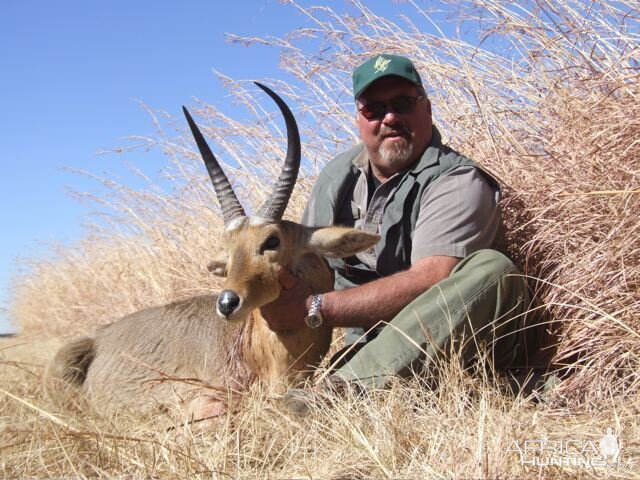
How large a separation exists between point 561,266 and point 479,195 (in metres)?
0.59

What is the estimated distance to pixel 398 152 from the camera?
444 cm

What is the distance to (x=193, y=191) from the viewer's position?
303 inches

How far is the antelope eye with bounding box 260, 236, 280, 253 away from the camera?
4.01m

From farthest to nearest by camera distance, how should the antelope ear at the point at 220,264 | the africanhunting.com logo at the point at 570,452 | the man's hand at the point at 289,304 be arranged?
the antelope ear at the point at 220,264 < the man's hand at the point at 289,304 < the africanhunting.com logo at the point at 570,452

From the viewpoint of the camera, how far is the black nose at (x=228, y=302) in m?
3.62

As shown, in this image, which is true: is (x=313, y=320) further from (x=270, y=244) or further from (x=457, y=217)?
(x=457, y=217)

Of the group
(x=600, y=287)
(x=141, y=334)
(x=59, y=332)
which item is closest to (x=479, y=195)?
(x=600, y=287)

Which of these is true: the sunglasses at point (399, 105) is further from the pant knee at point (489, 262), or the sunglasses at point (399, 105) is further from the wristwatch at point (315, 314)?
the wristwatch at point (315, 314)

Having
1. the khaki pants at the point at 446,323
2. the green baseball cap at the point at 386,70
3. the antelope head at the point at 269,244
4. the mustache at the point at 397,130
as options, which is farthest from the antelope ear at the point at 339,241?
the green baseball cap at the point at 386,70

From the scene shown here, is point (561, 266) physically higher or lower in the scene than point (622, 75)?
lower

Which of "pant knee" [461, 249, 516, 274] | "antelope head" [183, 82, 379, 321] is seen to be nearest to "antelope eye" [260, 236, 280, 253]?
"antelope head" [183, 82, 379, 321]

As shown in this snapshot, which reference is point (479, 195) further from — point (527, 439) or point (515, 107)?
point (527, 439)

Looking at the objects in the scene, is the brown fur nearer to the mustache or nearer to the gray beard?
the gray beard

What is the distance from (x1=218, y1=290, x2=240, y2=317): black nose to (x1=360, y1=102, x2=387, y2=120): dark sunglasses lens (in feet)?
5.33
